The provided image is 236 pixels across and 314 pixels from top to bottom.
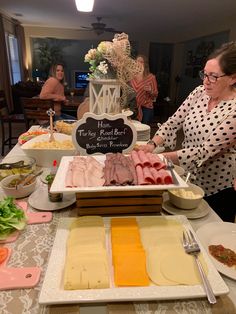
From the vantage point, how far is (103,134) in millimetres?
1189

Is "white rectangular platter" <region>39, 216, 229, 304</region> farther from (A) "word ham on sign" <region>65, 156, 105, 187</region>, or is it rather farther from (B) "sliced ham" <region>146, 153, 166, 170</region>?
(B) "sliced ham" <region>146, 153, 166, 170</region>

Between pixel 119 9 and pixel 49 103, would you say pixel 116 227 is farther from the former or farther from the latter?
pixel 119 9

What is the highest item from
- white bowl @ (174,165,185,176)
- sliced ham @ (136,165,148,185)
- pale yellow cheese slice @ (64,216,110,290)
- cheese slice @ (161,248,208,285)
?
sliced ham @ (136,165,148,185)

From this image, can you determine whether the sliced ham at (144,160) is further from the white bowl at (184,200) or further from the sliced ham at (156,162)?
the white bowl at (184,200)

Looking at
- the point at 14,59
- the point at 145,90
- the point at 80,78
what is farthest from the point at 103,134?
the point at 14,59

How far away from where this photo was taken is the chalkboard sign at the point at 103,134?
117 cm

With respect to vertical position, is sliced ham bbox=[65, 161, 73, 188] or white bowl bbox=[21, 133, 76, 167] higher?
sliced ham bbox=[65, 161, 73, 188]

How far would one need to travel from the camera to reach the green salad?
2.83ft

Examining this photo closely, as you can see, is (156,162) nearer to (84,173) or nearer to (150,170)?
(150,170)

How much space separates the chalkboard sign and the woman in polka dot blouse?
21cm

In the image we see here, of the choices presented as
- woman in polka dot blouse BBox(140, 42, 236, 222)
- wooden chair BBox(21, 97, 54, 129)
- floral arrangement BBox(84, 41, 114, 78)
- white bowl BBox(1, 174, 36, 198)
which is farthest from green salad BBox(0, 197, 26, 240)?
wooden chair BBox(21, 97, 54, 129)

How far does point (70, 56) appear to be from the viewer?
27.5 ft

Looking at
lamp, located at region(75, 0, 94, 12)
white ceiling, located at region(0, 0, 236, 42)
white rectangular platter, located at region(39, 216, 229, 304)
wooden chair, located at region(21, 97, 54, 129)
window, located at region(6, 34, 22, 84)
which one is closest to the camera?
white rectangular platter, located at region(39, 216, 229, 304)

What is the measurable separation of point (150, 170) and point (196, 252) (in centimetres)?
32
